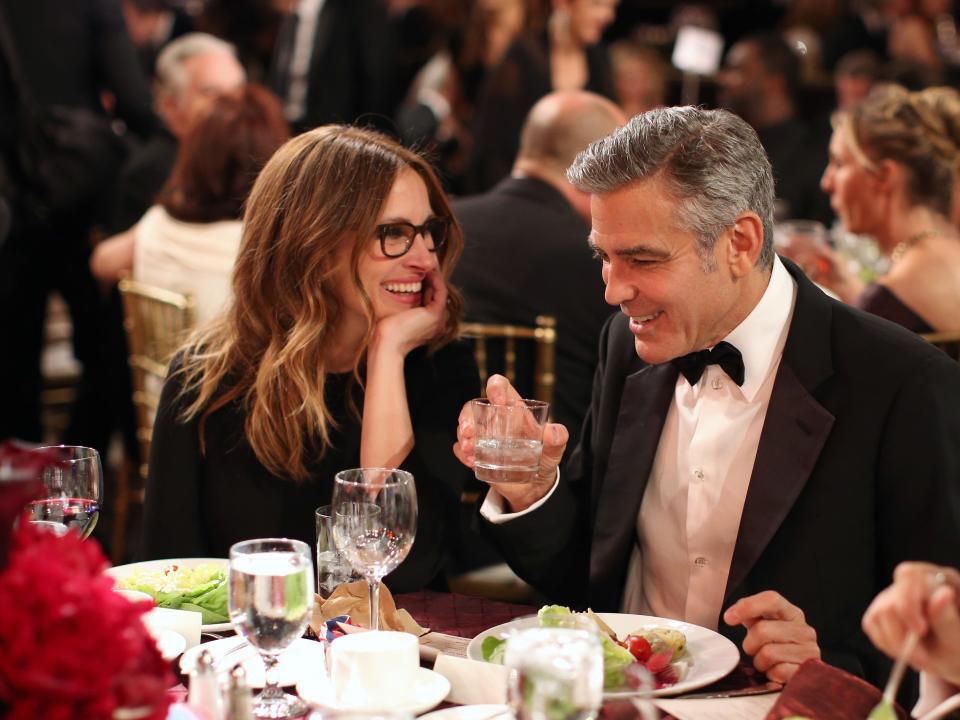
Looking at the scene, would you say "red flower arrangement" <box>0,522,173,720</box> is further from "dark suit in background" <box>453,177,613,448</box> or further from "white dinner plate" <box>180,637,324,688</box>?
"dark suit in background" <box>453,177,613,448</box>

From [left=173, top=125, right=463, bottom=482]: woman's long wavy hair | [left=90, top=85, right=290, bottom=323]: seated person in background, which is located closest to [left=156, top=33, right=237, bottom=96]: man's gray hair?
[left=90, top=85, right=290, bottom=323]: seated person in background

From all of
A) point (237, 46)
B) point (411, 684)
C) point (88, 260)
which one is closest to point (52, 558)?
point (411, 684)

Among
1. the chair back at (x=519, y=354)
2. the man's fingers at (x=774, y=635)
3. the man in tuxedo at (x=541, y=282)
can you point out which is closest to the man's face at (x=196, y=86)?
the man in tuxedo at (x=541, y=282)

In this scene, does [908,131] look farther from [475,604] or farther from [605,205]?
[475,604]

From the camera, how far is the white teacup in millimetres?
1487

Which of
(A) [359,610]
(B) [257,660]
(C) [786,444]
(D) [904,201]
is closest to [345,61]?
(D) [904,201]

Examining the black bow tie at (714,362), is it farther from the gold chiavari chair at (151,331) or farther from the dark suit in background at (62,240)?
the dark suit in background at (62,240)

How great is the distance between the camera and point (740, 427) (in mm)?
2143

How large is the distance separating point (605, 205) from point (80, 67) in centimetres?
383

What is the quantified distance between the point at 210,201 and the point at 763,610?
2803 mm

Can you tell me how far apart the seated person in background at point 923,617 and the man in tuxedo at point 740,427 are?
51cm

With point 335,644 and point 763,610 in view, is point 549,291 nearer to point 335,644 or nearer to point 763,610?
point 763,610

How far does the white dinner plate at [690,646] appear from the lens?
1.57 metres

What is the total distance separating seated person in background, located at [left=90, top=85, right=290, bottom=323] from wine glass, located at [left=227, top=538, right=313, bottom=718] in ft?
8.45
